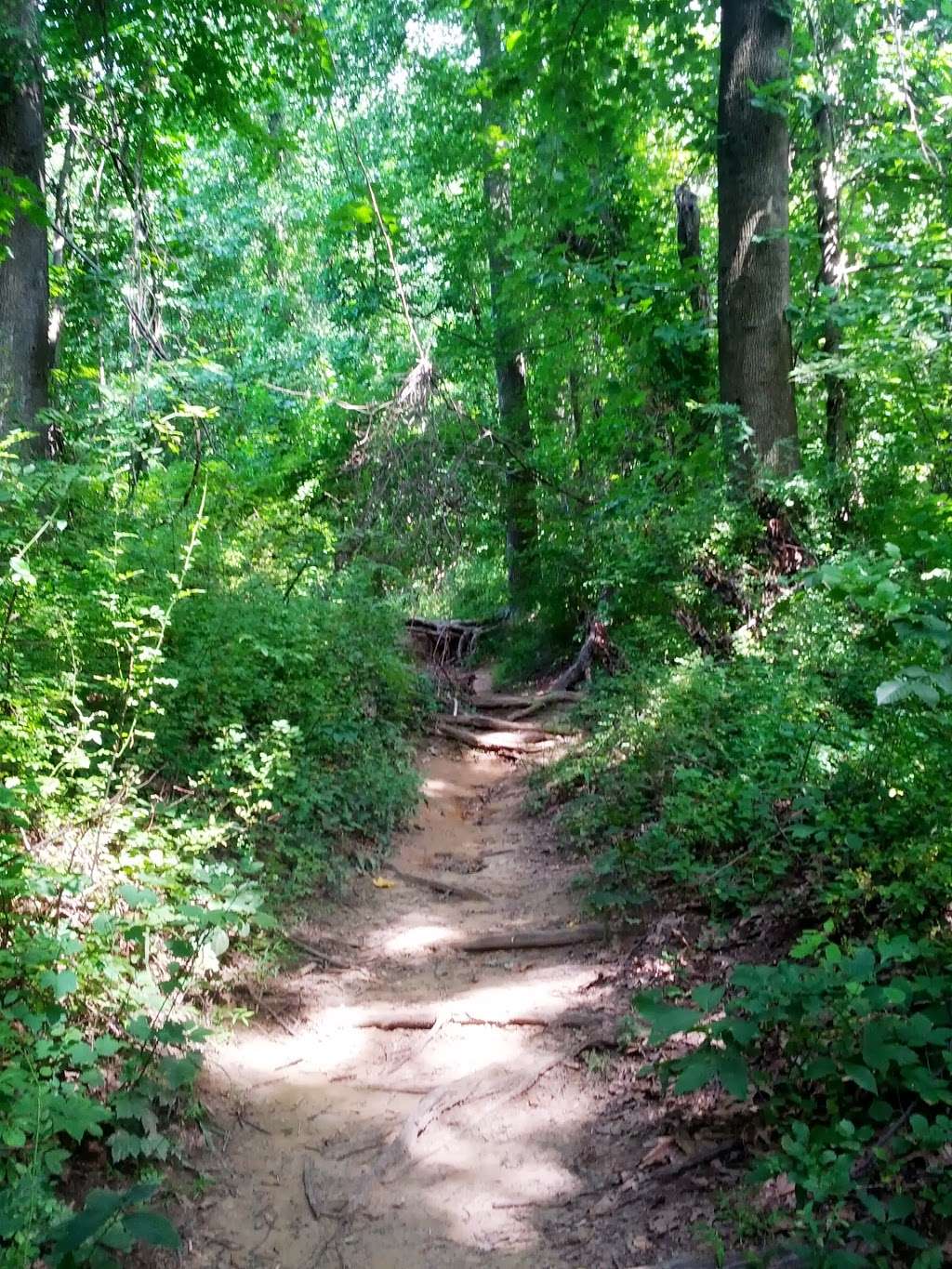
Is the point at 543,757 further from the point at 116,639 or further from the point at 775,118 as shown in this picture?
the point at 775,118

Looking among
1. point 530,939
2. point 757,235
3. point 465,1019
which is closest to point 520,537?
point 757,235

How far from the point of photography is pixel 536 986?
16.6 feet

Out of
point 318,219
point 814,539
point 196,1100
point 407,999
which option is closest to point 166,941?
point 196,1100

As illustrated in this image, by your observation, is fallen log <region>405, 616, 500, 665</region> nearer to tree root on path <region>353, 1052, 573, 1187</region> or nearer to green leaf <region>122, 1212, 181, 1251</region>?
tree root on path <region>353, 1052, 573, 1187</region>

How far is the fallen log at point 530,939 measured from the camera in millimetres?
5574

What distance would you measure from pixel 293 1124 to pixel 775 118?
9698 millimetres

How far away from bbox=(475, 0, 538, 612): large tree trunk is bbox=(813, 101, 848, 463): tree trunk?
3917 millimetres

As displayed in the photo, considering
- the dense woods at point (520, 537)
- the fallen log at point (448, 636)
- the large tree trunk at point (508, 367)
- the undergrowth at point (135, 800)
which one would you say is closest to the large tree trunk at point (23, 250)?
the dense woods at point (520, 537)

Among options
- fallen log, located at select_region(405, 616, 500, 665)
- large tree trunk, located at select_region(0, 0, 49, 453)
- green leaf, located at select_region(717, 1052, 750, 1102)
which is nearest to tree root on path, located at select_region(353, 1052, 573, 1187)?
green leaf, located at select_region(717, 1052, 750, 1102)

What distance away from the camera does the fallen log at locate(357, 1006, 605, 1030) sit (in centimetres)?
455

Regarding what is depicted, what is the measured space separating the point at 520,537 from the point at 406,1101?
10.9 m

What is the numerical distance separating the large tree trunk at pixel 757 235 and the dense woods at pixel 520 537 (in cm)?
4

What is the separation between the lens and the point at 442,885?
690 centimetres

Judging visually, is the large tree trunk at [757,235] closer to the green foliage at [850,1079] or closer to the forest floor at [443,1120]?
the forest floor at [443,1120]
